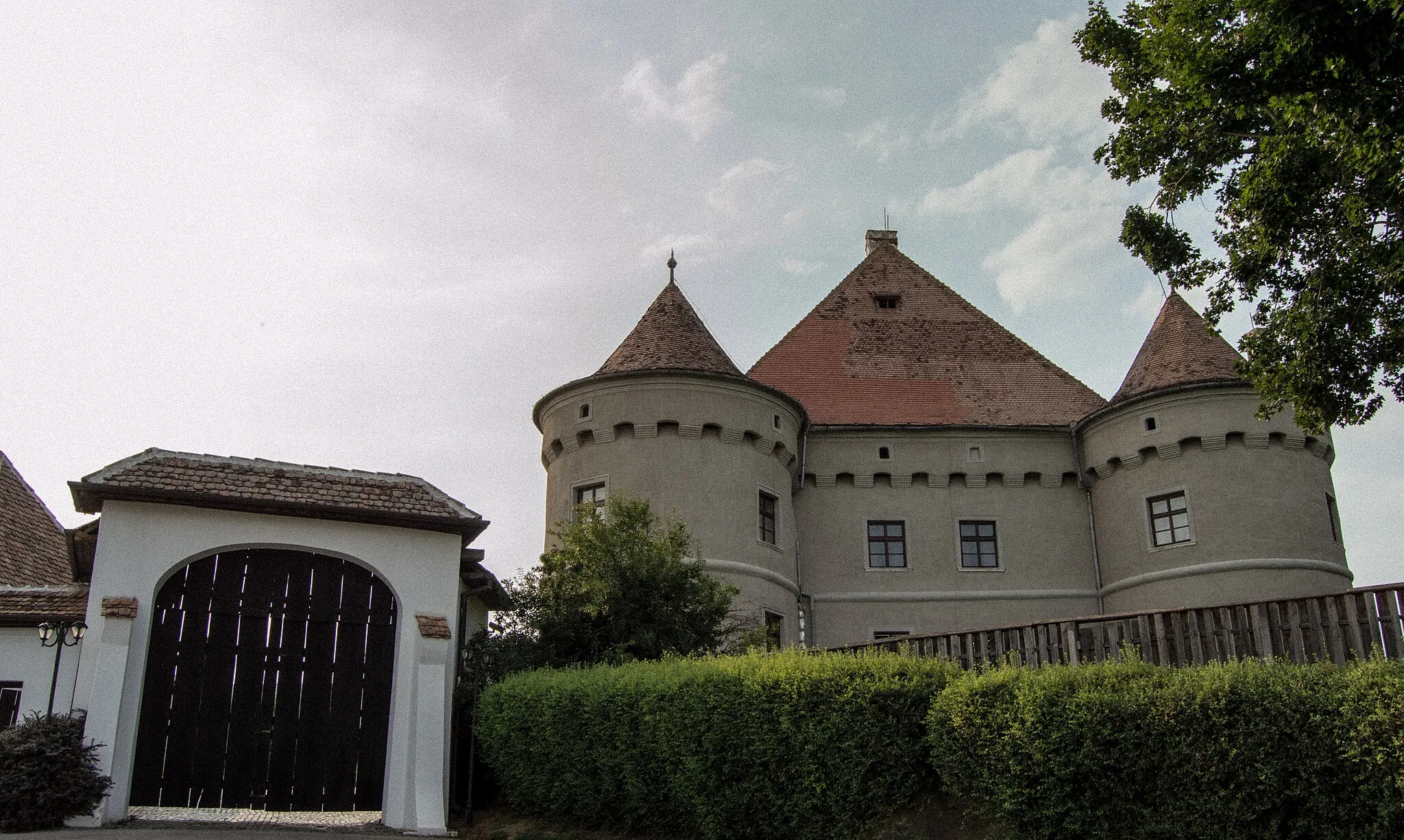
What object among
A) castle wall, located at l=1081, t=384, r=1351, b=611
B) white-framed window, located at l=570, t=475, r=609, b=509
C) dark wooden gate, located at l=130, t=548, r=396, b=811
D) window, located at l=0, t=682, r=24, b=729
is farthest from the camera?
white-framed window, located at l=570, t=475, r=609, b=509

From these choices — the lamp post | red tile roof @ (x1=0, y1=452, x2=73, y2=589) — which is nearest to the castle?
the lamp post

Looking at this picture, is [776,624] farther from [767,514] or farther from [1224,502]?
[1224,502]

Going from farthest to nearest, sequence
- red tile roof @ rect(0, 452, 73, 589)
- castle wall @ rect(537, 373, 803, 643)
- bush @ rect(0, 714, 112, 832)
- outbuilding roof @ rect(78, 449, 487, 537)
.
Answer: red tile roof @ rect(0, 452, 73, 589)
castle wall @ rect(537, 373, 803, 643)
outbuilding roof @ rect(78, 449, 487, 537)
bush @ rect(0, 714, 112, 832)

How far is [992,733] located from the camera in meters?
10.4

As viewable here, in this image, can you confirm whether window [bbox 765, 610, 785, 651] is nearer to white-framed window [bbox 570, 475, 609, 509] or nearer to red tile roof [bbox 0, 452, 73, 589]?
white-framed window [bbox 570, 475, 609, 509]

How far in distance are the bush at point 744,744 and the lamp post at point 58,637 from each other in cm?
635

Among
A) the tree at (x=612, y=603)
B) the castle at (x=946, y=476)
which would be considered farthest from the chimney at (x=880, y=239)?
the tree at (x=612, y=603)

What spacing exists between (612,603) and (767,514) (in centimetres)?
721

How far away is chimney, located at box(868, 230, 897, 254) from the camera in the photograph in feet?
109

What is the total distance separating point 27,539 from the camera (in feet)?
80.2

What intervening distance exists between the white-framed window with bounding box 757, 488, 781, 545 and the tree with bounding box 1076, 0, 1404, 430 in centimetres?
1032

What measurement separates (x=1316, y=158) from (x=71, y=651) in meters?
16.7

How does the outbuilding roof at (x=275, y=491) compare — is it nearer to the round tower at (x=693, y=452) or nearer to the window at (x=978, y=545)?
the round tower at (x=693, y=452)

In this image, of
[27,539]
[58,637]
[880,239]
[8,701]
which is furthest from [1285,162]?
[27,539]
